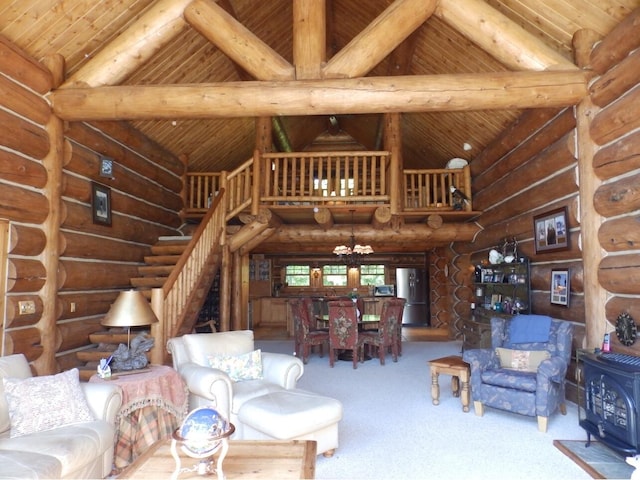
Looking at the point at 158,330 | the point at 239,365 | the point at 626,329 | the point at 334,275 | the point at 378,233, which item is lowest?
the point at 239,365

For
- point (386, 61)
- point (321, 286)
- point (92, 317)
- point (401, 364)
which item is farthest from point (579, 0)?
point (321, 286)

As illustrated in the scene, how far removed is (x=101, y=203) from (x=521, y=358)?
543cm

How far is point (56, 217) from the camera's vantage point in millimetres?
4922

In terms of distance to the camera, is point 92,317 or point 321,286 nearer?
point 92,317

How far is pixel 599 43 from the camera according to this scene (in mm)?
4461

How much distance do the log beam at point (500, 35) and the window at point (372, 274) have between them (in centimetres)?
996

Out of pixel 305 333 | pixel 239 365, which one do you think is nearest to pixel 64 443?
pixel 239 365

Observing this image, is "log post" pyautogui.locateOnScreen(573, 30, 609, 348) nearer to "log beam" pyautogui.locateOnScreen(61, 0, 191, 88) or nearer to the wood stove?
the wood stove

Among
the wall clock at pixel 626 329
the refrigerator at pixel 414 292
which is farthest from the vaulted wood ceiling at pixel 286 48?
the refrigerator at pixel 414 292

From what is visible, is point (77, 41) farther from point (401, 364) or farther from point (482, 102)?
point (401, 364)

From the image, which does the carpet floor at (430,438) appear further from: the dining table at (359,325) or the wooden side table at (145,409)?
the dining table at (359,325)

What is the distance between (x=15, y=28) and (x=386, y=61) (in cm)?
634

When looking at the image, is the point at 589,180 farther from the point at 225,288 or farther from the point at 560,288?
the point at 225,288

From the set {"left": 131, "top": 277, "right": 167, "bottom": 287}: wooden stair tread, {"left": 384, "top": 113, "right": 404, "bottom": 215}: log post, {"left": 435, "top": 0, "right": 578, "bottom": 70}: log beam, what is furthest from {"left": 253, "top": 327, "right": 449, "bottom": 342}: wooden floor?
{"left": 435, "top": 0, "right": 578, "bottom": 70}: log beam
